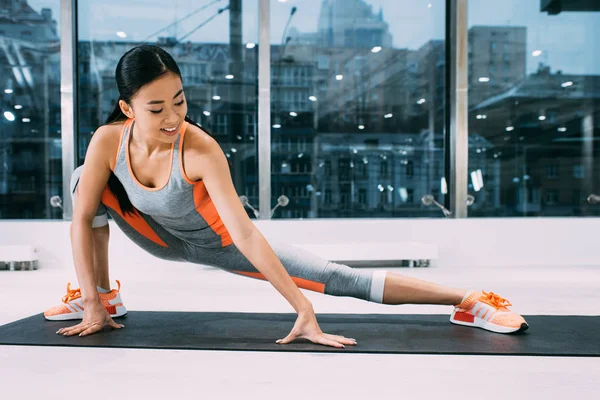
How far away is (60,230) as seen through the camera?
177 inches

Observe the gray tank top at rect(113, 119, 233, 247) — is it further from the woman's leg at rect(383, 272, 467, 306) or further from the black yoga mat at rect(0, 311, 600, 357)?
the woman's leg at rect(383, 272, 467, 306)

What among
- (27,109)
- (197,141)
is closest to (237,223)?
(197,141)

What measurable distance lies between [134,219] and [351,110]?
3526mm

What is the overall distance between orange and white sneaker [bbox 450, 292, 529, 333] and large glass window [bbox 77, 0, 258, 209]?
10.7 ft

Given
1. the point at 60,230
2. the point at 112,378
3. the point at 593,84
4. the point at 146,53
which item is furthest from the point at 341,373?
the point at 593,84

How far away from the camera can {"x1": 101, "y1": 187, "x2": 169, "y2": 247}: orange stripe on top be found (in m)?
1.99

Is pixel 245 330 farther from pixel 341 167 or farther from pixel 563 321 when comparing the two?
pixel 341 167

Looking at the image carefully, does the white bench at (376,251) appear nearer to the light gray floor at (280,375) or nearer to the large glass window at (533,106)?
the large glass window at (533,106)

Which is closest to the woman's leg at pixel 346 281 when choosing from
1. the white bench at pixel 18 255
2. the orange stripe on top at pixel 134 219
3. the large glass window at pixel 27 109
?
the orange stripe on top at pixel 134 219

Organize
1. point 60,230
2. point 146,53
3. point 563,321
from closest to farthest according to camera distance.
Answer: point 146,53
point 563,321
point 60,230

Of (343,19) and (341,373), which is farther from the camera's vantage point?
(343,19)

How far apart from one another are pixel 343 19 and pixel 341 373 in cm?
433

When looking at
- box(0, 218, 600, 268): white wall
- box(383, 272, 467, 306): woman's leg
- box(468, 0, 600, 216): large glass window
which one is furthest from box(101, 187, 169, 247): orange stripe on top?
box(468, 0, 600, 216): large glass window

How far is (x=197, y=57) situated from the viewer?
5.19 meters
